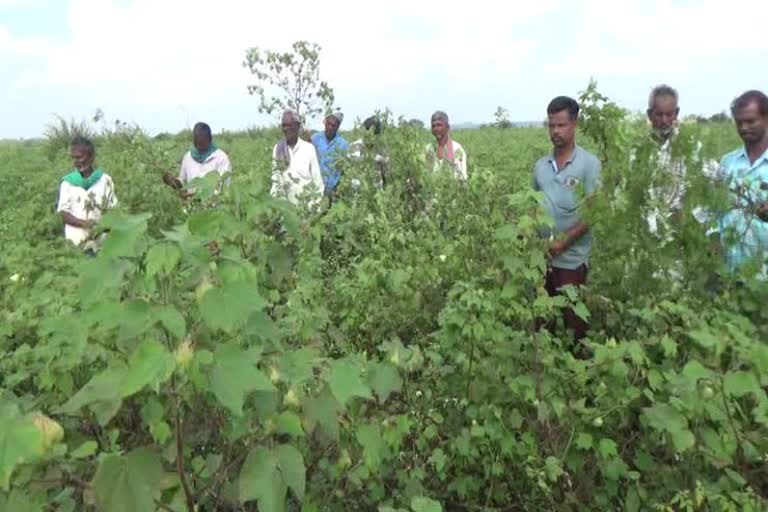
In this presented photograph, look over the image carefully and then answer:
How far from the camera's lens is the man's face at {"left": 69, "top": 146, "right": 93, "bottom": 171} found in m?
4.98

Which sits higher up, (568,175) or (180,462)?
(568,175)

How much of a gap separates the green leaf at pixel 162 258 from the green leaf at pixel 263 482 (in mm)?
427

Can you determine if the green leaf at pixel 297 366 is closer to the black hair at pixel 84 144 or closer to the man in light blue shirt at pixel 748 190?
the man in light blue shirt at pixel 748 190

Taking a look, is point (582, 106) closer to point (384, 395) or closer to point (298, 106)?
point (384, 395)

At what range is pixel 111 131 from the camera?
567cm

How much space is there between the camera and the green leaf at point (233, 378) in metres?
1.31

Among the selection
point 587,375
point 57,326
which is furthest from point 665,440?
point 57,326

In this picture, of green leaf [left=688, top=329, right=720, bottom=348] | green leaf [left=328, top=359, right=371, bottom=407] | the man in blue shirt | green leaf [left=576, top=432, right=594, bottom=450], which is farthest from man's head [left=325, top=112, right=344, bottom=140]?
green leaf [left=328, top=359, right=371, bottom=407]

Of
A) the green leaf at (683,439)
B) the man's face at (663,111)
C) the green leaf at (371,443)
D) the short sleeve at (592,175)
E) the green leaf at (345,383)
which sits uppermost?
the man's face at (663,111)

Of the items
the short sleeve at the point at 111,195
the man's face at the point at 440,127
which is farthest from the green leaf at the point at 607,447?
the short sleeve at the point at 111,195

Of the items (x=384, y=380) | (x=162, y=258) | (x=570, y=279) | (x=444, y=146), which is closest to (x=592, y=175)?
(x=570, y=279)

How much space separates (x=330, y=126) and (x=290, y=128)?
2.99 feet

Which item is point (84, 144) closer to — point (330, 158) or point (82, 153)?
point (82, 153)

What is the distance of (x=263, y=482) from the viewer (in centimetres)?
141
